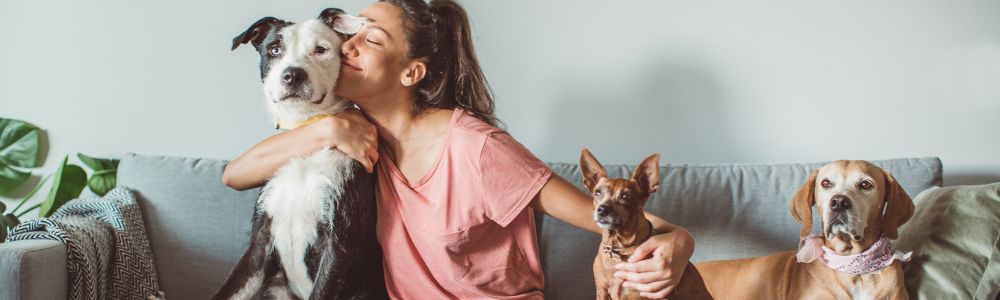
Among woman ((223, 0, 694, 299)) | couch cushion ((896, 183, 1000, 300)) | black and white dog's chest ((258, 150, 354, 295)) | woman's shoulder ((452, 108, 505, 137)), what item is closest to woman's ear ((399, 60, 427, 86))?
woman ((223, 0, 694, 299))

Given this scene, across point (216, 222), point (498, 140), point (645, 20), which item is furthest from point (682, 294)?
point (216, 222)

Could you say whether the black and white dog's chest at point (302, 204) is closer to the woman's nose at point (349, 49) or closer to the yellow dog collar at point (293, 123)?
the yellow dog collar at point (293, 123)

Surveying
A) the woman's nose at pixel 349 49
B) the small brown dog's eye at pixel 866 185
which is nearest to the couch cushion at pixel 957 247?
the small brown dog's eye at pixel 866 185

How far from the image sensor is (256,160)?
189cm

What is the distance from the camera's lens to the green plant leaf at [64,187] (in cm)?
251

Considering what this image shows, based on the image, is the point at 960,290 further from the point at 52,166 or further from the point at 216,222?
the point at 52,166

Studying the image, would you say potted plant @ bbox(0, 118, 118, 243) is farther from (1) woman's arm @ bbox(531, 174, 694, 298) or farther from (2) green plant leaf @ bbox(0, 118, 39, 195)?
(1) woman's arm @ bbox(531, 174, 694, 298)

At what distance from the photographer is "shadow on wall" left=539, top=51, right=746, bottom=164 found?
2.57 meters

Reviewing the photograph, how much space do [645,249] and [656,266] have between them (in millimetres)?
42

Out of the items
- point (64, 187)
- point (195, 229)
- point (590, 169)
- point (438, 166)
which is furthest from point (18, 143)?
point (590, 169)

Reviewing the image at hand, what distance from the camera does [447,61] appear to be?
1966 millimetres

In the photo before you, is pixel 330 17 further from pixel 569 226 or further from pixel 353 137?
pixel 569 226

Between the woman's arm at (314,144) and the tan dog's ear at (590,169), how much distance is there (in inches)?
18.0

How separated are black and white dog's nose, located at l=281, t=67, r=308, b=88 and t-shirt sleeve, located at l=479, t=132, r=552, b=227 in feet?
1.33
